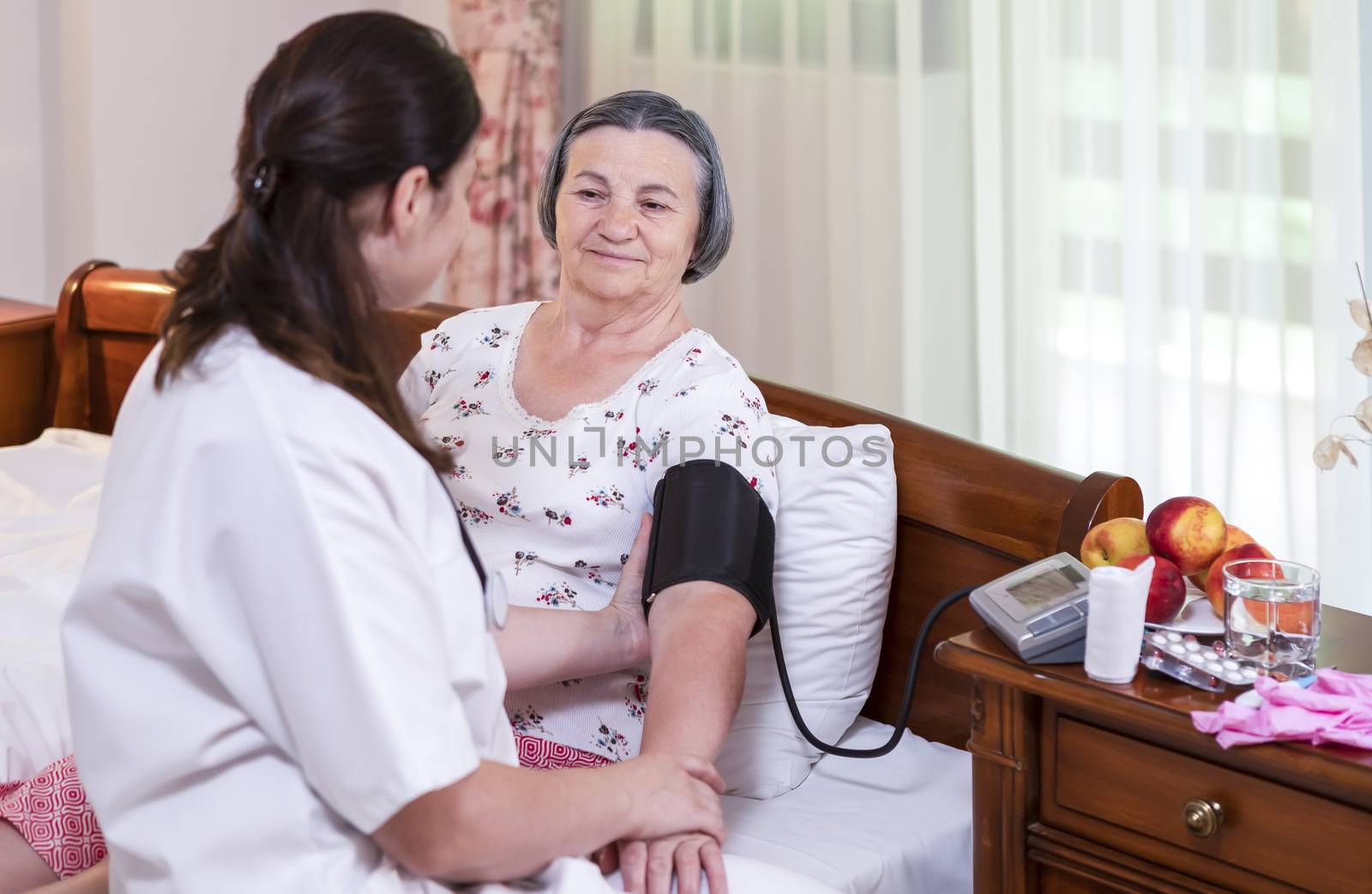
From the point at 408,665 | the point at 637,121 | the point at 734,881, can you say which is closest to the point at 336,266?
the point at 408,665

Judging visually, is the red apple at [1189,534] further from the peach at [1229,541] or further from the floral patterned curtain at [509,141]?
the floral patterned curtain at [509,141]

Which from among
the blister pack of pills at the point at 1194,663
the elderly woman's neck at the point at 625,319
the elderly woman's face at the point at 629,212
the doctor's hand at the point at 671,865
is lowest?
the doctor's hand at the point at 671,865

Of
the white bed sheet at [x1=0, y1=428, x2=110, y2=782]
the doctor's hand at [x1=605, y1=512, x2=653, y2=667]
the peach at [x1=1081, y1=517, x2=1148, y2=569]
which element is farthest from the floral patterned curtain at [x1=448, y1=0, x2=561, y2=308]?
the peach at [x1=1081, y1=517, x2=1148, y2=569]

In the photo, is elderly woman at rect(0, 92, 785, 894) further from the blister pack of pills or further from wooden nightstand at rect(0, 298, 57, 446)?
wooden nightstand at rect(0, 298, 57, 446)

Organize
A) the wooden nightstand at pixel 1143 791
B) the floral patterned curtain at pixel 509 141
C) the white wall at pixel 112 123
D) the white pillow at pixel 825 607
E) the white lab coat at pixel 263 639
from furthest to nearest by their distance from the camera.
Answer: the white wall at pixel 112 123, the floral patterned curtain at pixel 509 141, the white pillow at pixel 825 607, the wooden nightstand at pixel 1143 791, the white lab coat at pixel 263 639

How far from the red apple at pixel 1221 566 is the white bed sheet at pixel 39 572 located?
1.23 meters

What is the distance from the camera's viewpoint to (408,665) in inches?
37.1

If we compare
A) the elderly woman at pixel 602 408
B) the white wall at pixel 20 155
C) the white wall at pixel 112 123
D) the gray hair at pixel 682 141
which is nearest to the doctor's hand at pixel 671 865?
the elderly woman at pixel 602 408

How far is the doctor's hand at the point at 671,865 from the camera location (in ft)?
4.00

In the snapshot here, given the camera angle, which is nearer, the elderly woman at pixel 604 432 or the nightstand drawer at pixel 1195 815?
the nightstand drawer at pixel 1195 815

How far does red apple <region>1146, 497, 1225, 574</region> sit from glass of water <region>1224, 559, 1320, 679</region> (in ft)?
0.33

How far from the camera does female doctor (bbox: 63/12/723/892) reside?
93cm

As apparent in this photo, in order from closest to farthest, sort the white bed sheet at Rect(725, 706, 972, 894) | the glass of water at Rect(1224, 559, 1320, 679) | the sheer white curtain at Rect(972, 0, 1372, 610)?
1. the glass of water at Rect(1224, 559, 1320, 679)
2. the white bed sheet at Rect(725, 706, 972, 894)
3. the sheer white curtain at Rect(972, 0, 1372, 610)

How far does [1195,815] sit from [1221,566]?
0.25 m
